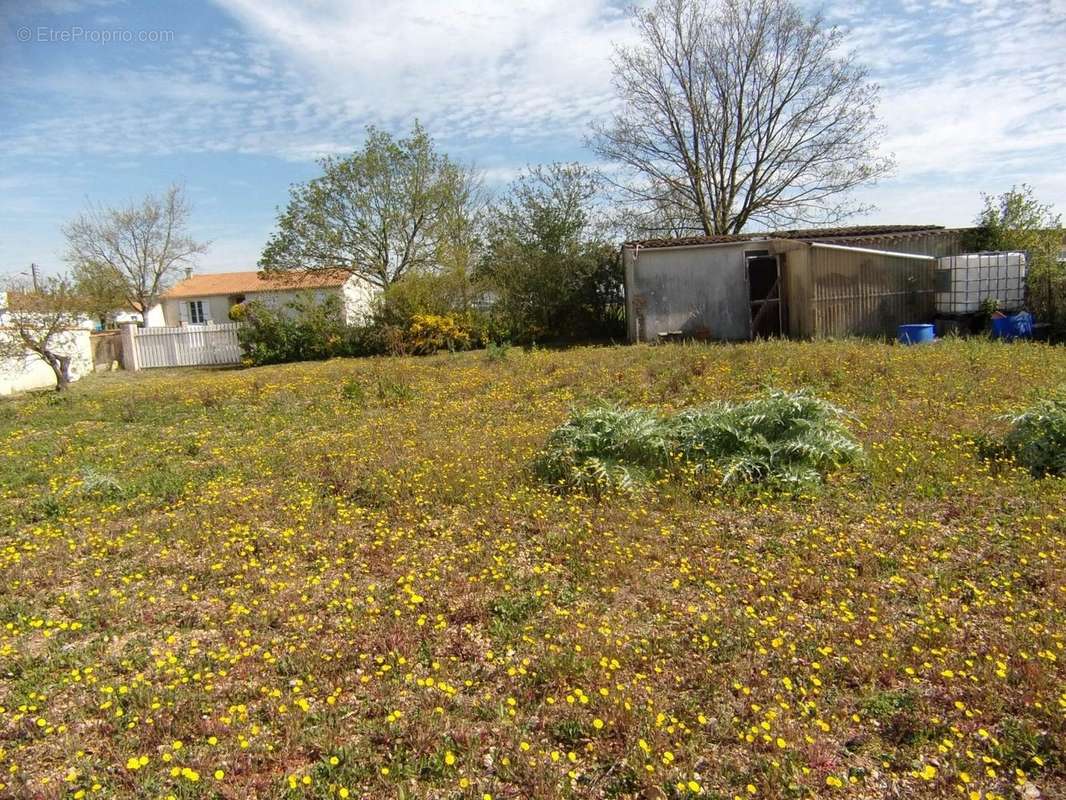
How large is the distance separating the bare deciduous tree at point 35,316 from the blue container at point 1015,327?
784 inches

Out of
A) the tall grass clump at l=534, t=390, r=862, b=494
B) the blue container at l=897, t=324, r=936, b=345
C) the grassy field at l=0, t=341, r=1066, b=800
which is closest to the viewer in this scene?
the grassy field at l=0, t=341, r=1066, b=800

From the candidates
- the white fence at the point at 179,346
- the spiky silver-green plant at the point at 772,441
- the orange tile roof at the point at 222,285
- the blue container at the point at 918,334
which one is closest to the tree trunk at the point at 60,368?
the white fence at the point at 179,346

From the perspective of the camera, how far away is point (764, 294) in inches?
697

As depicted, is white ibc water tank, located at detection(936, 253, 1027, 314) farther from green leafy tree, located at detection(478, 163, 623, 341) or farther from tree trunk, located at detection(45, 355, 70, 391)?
tree trunk, located at detection(45, 355, 70, 391)

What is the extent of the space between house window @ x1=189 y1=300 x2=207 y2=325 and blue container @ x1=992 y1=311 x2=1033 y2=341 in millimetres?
35716

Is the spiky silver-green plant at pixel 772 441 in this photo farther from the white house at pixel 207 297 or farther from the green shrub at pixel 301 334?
the white house at pixel 207 297

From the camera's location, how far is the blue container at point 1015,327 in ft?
44.8

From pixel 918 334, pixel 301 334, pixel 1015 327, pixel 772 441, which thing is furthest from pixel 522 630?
pixel 301 334

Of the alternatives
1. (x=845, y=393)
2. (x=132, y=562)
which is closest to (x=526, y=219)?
(x=845, y=393)

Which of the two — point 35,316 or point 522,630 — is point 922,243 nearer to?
point 522,630

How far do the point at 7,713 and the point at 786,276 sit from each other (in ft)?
56.2

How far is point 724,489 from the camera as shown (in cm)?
551

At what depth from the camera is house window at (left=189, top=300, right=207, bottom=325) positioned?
3625 centimetres

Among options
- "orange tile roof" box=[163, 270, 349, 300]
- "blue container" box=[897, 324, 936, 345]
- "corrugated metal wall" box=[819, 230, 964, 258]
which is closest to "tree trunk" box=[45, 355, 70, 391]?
"orange tile roof" box=[163, 270, 349, 300]
